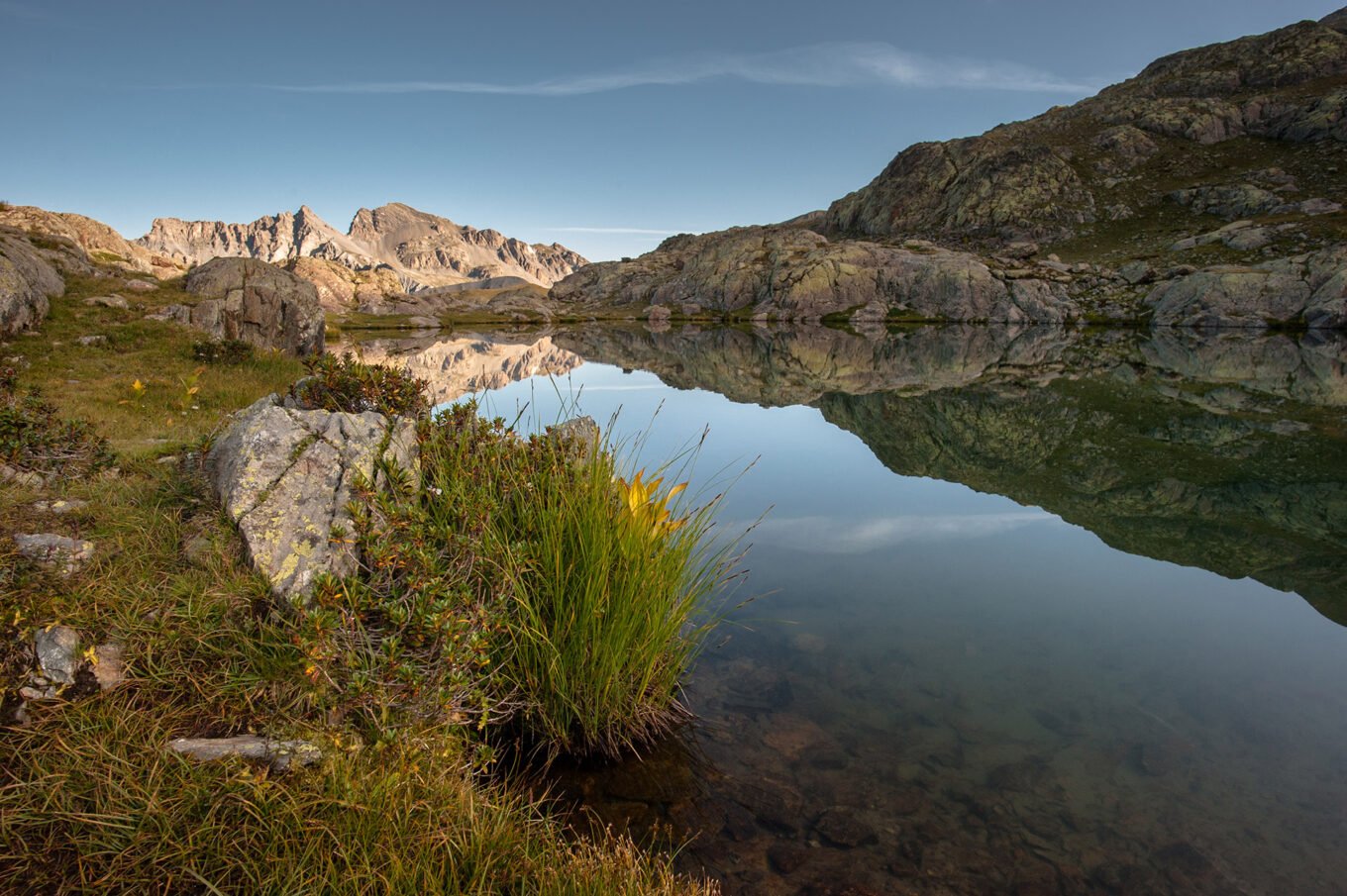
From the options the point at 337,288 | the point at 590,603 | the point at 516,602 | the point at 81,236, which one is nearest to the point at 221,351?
the point at 516,602

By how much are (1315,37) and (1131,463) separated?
258481mm

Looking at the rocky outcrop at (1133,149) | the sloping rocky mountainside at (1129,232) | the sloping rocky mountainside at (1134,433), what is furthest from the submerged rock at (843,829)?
the rocky outcrop at (1133,149)

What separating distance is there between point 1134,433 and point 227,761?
26647 mm

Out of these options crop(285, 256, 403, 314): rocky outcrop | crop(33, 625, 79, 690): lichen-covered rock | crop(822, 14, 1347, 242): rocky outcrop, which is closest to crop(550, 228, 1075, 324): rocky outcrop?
crop(822, 14, 1347, 242): rocky outcrop

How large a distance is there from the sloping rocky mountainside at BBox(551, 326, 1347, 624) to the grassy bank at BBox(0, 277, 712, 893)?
42.7 ft

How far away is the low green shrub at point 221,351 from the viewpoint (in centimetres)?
2219

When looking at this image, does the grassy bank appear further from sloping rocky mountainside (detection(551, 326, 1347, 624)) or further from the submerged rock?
sloping rocky mountainside (detection(551, 326, 1347, 624))

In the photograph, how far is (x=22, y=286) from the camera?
74.3 feet

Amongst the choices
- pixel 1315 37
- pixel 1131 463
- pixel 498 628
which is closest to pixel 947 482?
pixel 1131 463

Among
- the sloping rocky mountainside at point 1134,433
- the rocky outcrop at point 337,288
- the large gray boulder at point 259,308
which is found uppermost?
the rocky outcrop at point 337,288

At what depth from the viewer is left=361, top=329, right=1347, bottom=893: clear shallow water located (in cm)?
574

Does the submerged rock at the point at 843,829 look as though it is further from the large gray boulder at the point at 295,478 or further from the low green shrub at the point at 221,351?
the low green shrub at the point at 221,351

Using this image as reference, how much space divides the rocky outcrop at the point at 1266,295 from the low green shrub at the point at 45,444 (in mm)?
106497

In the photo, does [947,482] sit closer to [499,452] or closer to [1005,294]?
[499,452]
